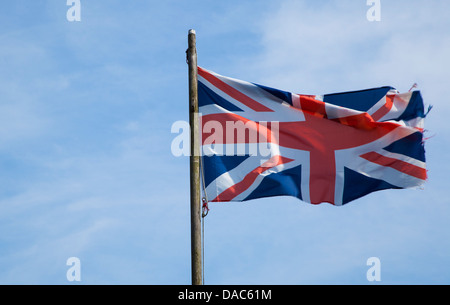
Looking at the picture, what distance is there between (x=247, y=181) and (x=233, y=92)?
1.83 meters

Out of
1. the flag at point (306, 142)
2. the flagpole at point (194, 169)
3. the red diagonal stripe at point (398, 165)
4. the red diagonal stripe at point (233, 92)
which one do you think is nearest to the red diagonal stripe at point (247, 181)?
the flag at point (306, 142)

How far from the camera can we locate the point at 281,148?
1559 centimetres

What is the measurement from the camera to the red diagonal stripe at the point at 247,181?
14.9 metres

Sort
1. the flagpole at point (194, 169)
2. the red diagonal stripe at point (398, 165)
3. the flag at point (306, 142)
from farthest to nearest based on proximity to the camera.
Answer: the red diagonal stripe at point (398, 165) → the flag at point (306, 142) → the flagpole at point (194, 169)

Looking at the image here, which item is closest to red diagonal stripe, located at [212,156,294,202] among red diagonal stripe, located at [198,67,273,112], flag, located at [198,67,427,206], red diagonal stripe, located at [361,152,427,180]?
flag, located at [198,67,427,206]

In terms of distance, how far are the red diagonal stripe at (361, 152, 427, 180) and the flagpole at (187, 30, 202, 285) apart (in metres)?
3.54

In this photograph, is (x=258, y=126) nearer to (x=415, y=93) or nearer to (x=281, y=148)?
(x=281, y=148)

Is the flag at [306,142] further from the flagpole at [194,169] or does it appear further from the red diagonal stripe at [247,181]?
the flagpole at [194,169]

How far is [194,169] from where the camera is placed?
45.2 feet

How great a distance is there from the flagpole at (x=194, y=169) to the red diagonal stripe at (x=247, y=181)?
1.19 meters

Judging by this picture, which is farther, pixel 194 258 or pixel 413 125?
pixel 413 125

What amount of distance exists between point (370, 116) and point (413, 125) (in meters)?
0.82

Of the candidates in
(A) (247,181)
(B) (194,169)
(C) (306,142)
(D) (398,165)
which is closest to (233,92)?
(C) (306,142)
